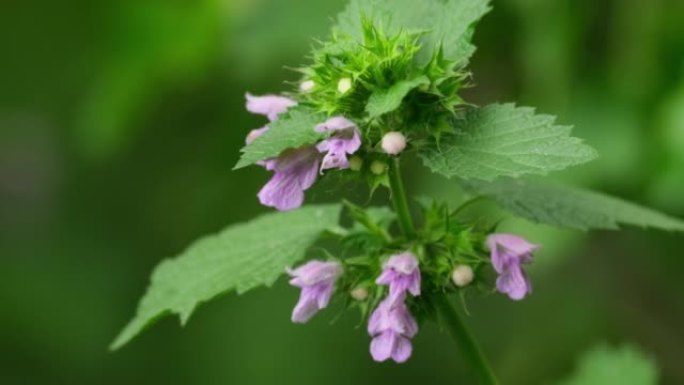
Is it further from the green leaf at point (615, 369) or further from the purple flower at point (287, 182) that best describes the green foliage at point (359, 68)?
the green leaf at point (615, 369)

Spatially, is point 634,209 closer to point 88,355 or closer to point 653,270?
point 653,270

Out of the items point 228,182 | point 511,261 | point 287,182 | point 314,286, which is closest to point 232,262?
point 314,286

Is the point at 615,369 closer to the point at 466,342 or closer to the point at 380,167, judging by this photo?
the point at 466,342

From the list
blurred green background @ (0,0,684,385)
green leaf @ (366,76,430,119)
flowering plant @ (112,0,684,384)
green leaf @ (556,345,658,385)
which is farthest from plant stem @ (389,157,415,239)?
blurred green background @ (0,0,684,385)

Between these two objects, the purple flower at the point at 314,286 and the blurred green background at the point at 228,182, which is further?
the blurred green background at the point at 228,182

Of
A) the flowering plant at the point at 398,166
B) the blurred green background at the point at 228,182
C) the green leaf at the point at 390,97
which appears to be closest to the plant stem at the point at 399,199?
the flowering plant at the point at 398,166
